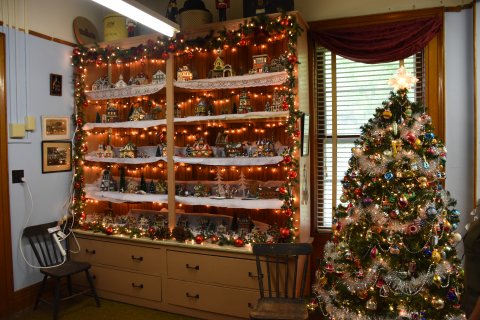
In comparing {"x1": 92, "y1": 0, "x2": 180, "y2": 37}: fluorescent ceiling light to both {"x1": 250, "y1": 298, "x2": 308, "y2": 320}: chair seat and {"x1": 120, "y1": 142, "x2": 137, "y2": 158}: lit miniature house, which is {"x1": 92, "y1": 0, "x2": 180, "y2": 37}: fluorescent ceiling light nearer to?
{"x1": 120, "y1": 142, "x2": 137, "y2": 158}: lit miniature house

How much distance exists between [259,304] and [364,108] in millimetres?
2218

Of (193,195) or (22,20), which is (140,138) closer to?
(193,195)

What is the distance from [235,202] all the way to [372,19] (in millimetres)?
2267

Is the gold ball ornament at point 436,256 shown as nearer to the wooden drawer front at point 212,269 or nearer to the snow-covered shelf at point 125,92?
the wooden drawer front at point 212,269

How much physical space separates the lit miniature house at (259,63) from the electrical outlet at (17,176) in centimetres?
256

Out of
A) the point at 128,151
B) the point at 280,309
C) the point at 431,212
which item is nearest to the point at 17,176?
the point at 128,151

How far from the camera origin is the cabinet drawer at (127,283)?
381 cm

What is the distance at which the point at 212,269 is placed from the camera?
139 inches

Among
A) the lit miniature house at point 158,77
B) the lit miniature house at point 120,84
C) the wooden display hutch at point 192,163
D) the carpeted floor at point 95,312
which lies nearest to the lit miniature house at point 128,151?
the wooden display hutch at point 192,163

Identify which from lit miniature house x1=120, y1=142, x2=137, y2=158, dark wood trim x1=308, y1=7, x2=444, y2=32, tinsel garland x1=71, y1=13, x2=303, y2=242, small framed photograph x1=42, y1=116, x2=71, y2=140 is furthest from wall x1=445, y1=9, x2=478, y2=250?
small framed photograph x1=42, y1=116, x2=71, y2=140

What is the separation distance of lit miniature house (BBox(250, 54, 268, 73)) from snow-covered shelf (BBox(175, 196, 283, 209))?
4.20 ft

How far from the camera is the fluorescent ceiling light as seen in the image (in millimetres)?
2720

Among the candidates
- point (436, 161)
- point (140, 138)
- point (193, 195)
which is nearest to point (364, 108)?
point (436, 161)

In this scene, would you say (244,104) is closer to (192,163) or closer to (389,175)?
(192,163)
